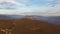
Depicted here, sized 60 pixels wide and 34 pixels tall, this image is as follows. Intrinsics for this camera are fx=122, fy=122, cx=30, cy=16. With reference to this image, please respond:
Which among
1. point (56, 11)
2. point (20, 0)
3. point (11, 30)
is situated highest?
point (20, 0)

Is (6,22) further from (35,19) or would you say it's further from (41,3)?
(41,3)

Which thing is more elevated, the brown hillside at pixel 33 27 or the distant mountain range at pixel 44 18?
the distant mountain range at pixel 44 18

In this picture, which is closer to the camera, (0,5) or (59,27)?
(59,27)

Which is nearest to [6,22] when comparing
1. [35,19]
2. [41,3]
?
[35,19]

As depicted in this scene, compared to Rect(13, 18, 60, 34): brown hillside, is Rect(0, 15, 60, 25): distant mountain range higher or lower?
higher

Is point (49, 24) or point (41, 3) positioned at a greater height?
point (41, 3)

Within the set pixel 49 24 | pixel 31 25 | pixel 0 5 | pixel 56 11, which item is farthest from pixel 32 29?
pixel 0 5

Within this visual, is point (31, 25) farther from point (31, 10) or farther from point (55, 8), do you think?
point (55, 8)
